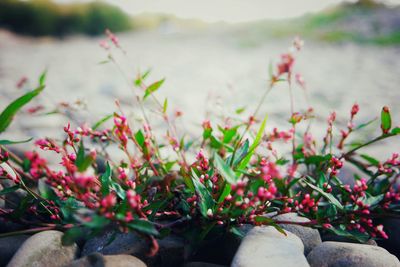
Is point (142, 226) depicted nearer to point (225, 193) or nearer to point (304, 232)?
point (225, 193)

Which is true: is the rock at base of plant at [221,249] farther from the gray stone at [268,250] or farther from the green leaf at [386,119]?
the green leaf at [386,119]

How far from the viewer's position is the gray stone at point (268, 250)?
1021 mm

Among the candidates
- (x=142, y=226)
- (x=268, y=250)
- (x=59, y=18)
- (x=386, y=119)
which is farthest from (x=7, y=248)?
(x=59, y=18)

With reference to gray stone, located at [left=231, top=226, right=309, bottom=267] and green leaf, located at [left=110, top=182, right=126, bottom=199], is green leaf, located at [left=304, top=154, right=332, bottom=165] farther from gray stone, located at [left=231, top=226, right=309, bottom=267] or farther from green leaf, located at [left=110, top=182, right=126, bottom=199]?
green leaf, located at [left=110, top=182, right=126, bottom=199]

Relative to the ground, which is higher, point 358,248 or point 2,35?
point 2,35

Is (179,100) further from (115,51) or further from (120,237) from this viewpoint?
(115,51)

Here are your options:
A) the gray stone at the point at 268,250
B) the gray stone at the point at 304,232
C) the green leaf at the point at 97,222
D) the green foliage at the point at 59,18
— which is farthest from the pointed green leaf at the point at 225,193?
the green foliage at the point at 59,18

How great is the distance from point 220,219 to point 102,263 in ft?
1.24

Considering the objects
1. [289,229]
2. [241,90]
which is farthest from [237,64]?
[289,229]

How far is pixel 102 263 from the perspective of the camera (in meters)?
0.97

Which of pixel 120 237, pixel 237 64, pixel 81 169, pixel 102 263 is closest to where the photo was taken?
pixel 81 169

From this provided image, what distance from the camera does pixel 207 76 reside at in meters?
5.13

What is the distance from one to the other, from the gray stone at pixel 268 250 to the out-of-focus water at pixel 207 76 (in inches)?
28.1

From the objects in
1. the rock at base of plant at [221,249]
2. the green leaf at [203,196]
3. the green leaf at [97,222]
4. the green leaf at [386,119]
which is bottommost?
the rock at base of plant at [221,249]
